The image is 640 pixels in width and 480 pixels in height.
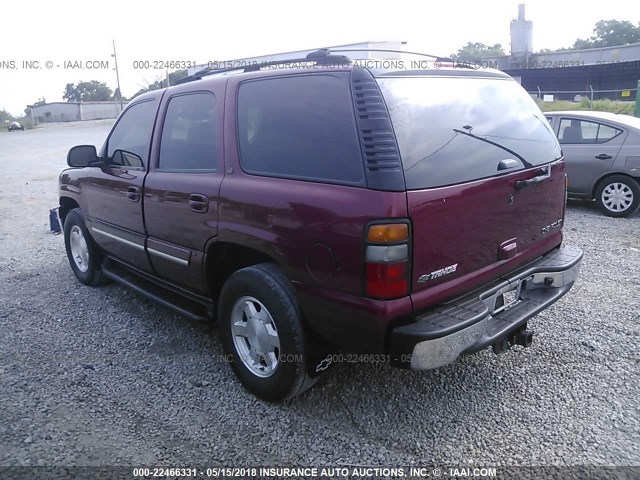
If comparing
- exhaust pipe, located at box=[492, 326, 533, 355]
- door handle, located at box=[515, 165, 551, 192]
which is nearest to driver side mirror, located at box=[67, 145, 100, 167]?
door handle, located at box=[515, 165, 551, 192]

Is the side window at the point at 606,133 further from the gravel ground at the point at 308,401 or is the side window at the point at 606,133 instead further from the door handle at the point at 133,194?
the door handle at the point at 133,194

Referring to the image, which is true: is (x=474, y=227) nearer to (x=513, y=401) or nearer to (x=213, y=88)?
(x=513, y=401)

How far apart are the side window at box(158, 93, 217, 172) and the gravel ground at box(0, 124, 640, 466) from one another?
1.39 meters

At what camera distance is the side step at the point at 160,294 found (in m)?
3.62

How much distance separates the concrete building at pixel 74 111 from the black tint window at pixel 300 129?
181 ft

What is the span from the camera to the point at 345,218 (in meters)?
2.47

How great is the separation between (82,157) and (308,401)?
3.00 metres

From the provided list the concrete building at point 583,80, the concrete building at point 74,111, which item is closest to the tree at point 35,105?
the concrete building at point 74,111

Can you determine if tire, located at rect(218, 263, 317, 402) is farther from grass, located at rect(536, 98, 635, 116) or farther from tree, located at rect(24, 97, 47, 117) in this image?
tree, located at rect(24, 97, 47, 117)

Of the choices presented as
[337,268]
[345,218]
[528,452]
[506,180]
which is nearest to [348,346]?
[337,268]

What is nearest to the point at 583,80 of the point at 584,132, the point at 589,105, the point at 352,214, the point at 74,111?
the point at 589,105

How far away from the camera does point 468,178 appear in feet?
8.89

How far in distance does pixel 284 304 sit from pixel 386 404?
3.04 ft

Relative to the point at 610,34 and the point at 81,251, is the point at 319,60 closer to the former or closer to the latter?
the point at 81,251
